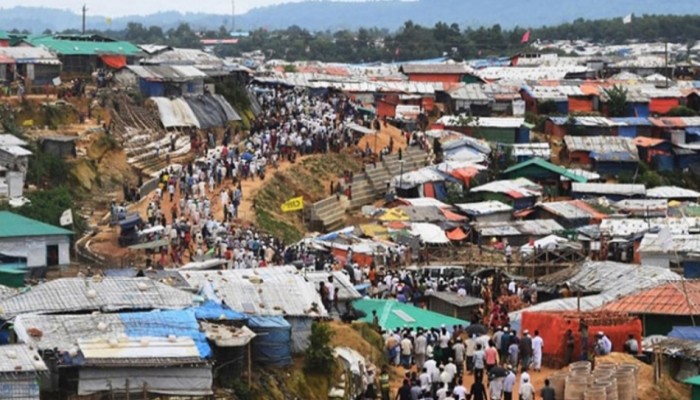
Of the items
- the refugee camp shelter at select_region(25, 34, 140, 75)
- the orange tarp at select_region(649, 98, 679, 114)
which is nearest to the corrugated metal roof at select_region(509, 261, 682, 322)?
the refugee camp shelter at select_region(25, 34, 140, 75)

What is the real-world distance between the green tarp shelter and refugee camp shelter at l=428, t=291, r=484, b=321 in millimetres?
1673

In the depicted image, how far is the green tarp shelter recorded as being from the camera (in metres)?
21.5

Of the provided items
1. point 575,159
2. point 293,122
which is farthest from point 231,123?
point 575,159

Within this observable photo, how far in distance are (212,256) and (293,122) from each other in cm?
1777

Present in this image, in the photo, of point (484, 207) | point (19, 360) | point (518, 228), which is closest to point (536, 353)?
point (19, 360)

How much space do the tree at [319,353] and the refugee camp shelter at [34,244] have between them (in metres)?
7.80

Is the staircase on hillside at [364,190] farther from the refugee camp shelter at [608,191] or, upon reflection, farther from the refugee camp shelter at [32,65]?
the refugee camp shelter at [32,65]

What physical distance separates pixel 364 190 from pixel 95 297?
23711 mm

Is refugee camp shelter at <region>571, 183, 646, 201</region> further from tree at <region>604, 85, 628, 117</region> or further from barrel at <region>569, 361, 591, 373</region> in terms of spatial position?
barrel at <region>569, 361, 591, 373</region>

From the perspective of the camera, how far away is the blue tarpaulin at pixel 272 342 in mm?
17188

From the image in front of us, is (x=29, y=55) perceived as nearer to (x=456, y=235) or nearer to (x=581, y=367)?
(x=456, y=235)

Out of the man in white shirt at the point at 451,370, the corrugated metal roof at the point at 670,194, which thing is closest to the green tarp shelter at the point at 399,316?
the man in white shirt at the point at 451,370

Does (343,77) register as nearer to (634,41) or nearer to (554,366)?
(554,366)

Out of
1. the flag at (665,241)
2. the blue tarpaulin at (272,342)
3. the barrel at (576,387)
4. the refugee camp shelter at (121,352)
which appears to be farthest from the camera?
the flag at (665,241)
